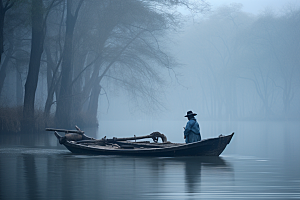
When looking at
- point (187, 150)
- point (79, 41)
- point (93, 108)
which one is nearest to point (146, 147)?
point (187, 150)

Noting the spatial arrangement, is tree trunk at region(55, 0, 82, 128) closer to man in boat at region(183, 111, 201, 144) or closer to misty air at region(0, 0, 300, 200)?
misty air at region(0, 0, 300, 200)

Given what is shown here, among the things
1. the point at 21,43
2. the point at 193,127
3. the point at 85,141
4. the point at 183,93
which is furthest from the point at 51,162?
the point at 183,93

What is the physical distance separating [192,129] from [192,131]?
0.28 ft

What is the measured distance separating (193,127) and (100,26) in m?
17.9

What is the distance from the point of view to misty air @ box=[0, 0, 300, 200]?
10367 millimetres

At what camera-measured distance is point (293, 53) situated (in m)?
57.2


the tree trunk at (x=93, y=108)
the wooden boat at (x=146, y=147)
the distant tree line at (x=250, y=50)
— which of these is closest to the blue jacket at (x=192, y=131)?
the wooden boat at (x=146, y=147)

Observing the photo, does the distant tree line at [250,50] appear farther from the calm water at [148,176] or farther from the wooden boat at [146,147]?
the calm water at [148,176]

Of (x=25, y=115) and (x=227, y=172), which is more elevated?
(x=25, y=115)

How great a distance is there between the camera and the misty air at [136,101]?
34.0ft

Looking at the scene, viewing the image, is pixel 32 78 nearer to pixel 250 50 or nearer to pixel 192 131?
pixel 192 131

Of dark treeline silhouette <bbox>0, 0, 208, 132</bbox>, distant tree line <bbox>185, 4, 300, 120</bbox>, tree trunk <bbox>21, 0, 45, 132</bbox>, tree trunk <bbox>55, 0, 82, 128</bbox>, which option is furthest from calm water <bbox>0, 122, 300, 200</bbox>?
distant tree line <bbox>185, 4, 300, 120</bbox>

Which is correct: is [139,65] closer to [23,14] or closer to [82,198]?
[23,14]

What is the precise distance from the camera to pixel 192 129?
50.7 feet
